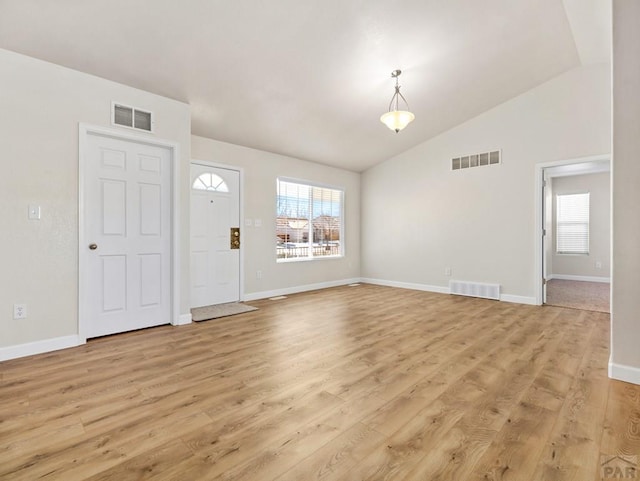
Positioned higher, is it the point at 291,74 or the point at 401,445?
the point at 291,74

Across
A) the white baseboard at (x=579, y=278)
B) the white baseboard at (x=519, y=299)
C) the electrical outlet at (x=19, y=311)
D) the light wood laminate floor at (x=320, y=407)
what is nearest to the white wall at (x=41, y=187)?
the electrical outlet at (x=19, y=311)

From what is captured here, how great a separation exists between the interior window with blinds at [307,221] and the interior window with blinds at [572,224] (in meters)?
5.57

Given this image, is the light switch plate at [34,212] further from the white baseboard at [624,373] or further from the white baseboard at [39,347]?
the white baseboard at [624,373]

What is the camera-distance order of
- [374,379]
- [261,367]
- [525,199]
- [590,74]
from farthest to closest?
[525,199]
[590,74]
[261,367]
[374,379]

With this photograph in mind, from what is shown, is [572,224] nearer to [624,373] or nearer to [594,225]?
[594,225]

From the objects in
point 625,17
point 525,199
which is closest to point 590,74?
point 525,199

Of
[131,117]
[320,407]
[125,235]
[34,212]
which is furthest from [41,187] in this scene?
[320,407]

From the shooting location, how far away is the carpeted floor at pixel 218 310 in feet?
14.3

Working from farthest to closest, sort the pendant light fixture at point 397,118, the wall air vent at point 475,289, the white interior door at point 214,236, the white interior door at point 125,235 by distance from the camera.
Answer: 1. the wall air vent at point 475,289
2. the white interior door at point 214,236
3. the pendant light fixture at point 397,118
4. the white interior door at point 125,235

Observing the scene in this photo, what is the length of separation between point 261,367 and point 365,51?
3485 mm

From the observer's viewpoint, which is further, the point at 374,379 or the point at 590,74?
the point at 590,74

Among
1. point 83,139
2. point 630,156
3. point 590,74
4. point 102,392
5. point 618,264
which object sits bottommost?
point 102,392

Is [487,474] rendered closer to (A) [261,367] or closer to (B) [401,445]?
(B) [401,445]

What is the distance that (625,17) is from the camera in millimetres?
2430
